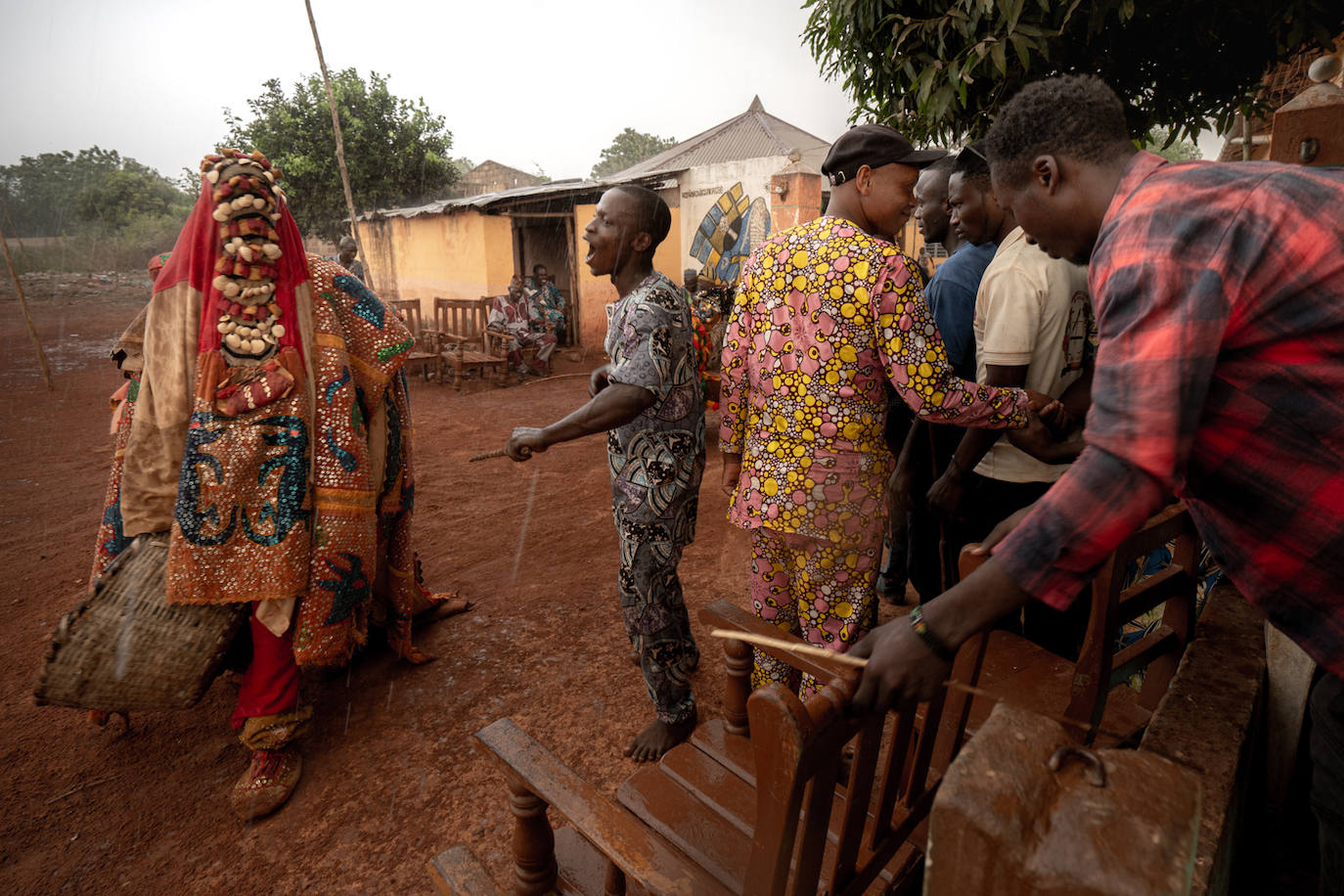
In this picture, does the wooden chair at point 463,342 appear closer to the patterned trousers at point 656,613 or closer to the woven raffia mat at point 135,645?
the woven raffia mat at point 135,645

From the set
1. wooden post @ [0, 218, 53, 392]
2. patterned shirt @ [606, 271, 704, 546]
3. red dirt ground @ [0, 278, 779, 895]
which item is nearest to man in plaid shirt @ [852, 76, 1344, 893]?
patterned shirt @ [606, 271, 704, 546]

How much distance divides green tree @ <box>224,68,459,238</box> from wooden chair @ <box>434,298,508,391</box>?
947 centimetres

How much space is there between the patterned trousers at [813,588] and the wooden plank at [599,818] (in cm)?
78

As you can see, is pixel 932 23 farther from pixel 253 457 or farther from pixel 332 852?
pixel 332 852

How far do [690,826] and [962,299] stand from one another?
81.0 inches

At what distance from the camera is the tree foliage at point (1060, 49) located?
9.29ft

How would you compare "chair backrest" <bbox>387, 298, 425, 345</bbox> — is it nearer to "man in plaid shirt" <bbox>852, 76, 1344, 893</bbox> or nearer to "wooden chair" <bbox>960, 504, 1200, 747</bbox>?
"wooden chair" <bbox>960, 504, 1200, 747</bbox>

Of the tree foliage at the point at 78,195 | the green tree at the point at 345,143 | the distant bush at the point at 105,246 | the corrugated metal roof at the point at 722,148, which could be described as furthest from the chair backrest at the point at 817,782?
the tree foliage at the point at 78,195

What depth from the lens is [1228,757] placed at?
1444mm

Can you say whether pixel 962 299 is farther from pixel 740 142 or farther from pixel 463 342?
pixel 740 142

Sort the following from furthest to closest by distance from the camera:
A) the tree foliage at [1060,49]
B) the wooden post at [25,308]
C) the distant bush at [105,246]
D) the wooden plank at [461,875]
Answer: the distant bush at [105,246] < the wooden post at [25,308] < the tree foliage at [1060,49] < the wooden plank at [461,875]

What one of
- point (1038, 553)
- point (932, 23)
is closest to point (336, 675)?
point (1038, 553)

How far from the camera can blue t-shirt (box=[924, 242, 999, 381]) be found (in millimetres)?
2594

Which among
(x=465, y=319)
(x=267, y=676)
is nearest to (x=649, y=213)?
(x=267, y=676)
